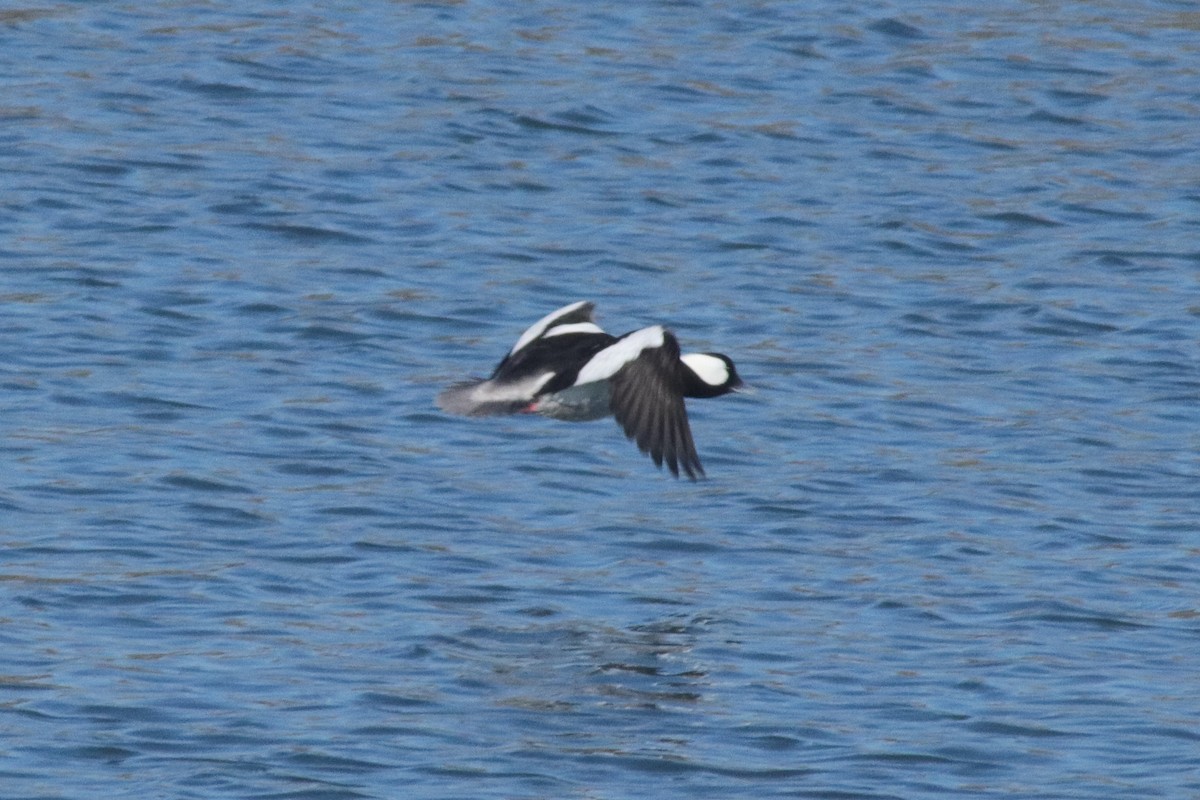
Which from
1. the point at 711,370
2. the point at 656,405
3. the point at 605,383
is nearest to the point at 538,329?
the point at 711,370

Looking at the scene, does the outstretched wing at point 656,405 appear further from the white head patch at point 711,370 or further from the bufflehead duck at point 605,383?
the white head patch at point 711,370

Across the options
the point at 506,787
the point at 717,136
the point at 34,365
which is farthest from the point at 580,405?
the point at 717,136

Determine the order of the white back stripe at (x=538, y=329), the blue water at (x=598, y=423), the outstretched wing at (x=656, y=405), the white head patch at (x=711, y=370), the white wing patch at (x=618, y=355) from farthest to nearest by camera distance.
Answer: the white head patch at (x=711, y=370) → the white back stripe at (x=538, y=329) → the white wing patch at (x=618, y=355) → the outstretched wing at (x=656, y=405) → the blue water at (x=598, y=423)

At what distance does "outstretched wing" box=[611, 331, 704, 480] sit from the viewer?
887 centimetres

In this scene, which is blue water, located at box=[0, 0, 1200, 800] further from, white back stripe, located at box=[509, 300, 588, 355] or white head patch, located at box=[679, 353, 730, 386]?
white back stripe, located at box=[509, 300, 588, 355]

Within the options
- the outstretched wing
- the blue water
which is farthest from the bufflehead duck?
the blue water

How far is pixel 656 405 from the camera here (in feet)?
29.3

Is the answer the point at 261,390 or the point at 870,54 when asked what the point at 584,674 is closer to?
the point at 261,390

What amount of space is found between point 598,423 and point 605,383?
2.77 metres

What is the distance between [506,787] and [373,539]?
8.00 feet

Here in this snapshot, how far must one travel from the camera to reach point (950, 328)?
1311cm

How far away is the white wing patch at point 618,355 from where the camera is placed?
8992 mm

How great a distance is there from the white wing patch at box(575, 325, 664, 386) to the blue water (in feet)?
2.97

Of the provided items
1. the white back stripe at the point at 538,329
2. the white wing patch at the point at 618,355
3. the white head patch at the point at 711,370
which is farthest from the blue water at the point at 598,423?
the white wing patch at the point at 618,355
